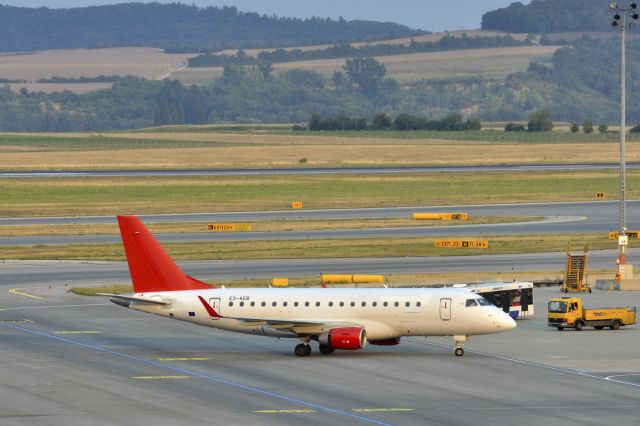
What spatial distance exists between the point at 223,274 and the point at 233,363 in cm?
3279

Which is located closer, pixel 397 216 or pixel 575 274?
pixel 575 274

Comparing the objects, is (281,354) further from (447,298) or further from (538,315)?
(538,315)

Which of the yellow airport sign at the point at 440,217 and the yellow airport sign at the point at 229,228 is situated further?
the yellow airport sign at the point at 440,217

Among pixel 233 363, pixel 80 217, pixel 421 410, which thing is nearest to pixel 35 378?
pixel 233 363

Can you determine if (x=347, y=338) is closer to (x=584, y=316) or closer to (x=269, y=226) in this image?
(x=584, y=316)

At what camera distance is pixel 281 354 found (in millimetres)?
59625

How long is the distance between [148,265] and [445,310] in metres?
13.5

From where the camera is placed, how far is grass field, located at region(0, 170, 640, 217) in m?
142

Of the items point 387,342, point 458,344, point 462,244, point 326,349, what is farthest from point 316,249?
point 458,344

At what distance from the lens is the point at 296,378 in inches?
2085

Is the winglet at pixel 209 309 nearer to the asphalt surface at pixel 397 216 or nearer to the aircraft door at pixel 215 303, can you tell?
the aircraft door at pixel 215 303

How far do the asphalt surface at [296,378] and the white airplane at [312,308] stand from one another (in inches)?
47.0

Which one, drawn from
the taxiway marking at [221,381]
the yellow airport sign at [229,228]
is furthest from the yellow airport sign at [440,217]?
the taxiway marking at [221,381]

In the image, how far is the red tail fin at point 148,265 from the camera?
59812 mm
